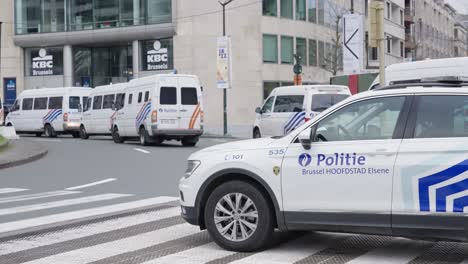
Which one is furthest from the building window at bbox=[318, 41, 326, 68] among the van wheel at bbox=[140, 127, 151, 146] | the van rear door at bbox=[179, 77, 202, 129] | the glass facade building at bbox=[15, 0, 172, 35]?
the van wheel at bbox=[140, 127, 151, 146]

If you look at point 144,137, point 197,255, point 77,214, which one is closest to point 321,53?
point 144,137

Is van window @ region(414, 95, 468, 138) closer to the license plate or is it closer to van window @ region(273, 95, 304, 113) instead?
→ van window @ region(273, 95, 304, 113)

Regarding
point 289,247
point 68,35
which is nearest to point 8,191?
point 289,247

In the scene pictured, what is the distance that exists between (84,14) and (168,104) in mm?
28314

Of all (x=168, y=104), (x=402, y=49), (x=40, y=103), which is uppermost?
(x=402, y=49)

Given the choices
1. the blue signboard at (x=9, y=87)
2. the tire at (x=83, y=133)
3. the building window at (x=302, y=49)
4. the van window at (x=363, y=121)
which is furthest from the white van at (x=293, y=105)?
the blue signboard at (x=9, y=87)

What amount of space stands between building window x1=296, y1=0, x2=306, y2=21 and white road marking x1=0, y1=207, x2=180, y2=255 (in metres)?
43.2

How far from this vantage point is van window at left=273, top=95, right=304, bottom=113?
2286 centimetres

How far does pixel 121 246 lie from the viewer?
7508mm

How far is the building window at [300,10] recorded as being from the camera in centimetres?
5181

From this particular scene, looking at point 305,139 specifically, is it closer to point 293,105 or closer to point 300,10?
point 293,105

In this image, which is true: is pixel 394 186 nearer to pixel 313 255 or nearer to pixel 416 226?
pixel 416 226

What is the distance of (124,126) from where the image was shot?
2831 cm

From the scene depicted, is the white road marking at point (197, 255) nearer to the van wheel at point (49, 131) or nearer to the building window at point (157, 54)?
the van wheel at point (49, 131)
